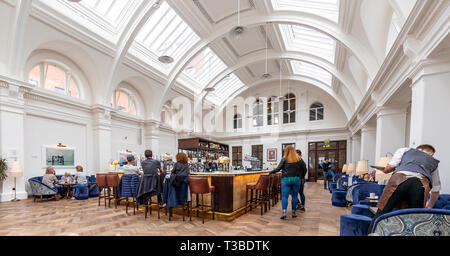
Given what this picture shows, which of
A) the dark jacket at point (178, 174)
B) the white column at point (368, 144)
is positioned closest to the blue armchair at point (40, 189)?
the dark jacket at point (178, 174)

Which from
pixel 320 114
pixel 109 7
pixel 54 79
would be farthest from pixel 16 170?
pixel 320 114

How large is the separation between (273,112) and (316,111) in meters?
3.00

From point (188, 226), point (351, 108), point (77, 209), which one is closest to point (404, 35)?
point (188, 226)

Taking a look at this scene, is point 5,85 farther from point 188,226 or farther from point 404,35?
point 404,35

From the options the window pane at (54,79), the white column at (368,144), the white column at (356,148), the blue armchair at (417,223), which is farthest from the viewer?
the white column at (356,148)

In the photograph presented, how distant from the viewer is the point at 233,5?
303 inches

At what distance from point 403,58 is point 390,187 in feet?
11.7

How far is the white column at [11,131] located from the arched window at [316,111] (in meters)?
14.7

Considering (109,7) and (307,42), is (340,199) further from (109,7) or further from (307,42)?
(109,7)

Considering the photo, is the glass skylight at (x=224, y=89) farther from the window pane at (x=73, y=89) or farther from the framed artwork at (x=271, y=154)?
the window pane at (x=73, y=89)

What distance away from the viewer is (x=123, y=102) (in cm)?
1006

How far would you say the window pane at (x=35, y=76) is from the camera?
6.74 metres

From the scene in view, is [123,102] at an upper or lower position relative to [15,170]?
upper

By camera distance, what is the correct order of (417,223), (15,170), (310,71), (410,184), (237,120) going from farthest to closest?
1. (237,120)
2. (310,71)
3. (15,170)
4. (410,184)
5. (417,223)
